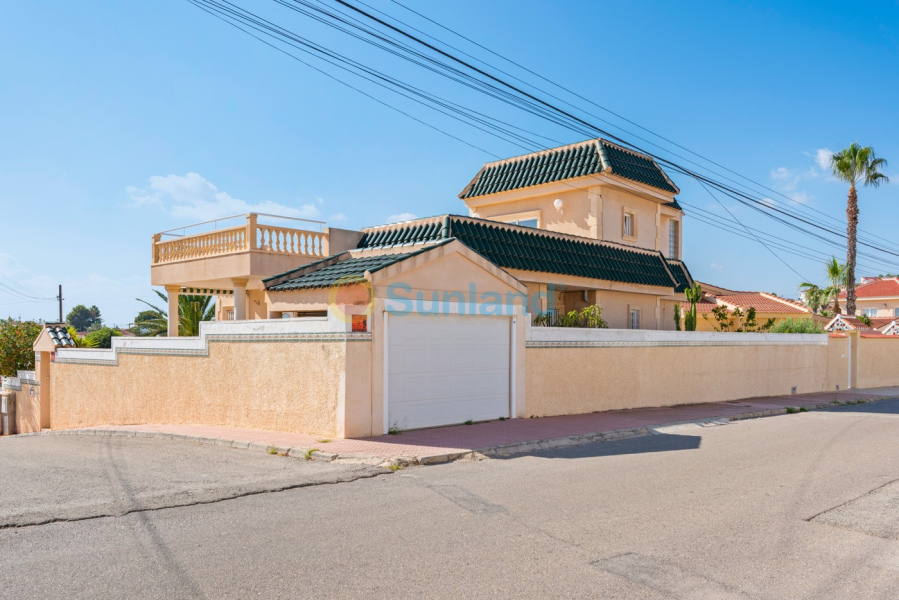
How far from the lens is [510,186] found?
78.5ft

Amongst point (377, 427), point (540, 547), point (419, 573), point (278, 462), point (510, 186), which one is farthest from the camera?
point (510, 186)

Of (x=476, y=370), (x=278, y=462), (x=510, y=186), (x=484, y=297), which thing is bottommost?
(x=278, y=462)

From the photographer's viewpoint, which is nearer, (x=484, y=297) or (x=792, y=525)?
(x=792, y=525)

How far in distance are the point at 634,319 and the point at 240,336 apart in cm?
1455

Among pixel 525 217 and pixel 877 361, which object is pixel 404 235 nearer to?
pixel 525 217

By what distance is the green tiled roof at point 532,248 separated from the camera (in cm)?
1655

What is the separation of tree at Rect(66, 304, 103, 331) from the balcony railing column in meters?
106

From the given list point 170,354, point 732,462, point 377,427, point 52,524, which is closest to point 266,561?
point 52,524

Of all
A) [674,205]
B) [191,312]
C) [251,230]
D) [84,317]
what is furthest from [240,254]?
[84,317]

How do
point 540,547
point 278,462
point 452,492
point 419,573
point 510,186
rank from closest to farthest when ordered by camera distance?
point 419,573, point 540,547, point 452,492, point 278,462, point 510,186

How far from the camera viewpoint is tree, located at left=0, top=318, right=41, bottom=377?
26.1 m

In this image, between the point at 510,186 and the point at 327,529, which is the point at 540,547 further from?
the point at 510,186

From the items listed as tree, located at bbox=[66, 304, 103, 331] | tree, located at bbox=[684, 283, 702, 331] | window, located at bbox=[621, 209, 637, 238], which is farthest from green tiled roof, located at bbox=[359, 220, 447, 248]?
tree, located at bbox=[66, 304, 103, 331]

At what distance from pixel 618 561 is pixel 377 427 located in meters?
6.65
